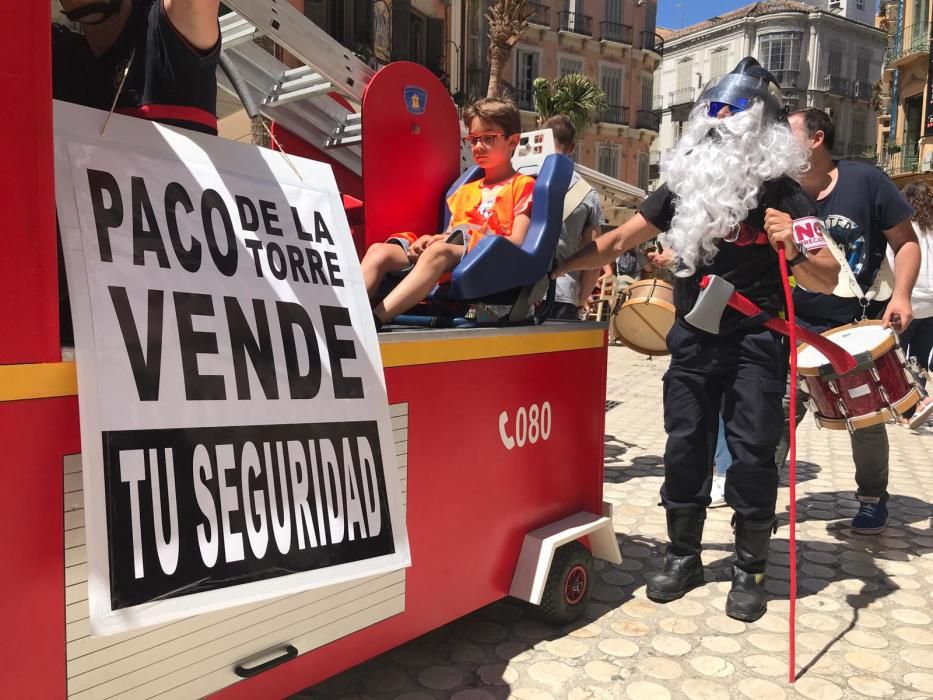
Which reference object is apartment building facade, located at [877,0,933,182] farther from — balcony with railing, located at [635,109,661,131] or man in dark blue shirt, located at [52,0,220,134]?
man in dark blue shirt, located at [52,0,220,134]

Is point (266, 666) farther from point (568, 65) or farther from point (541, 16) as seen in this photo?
point (568, 65)

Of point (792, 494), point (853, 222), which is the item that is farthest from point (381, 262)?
point (853, 222)

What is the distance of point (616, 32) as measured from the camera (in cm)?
3472

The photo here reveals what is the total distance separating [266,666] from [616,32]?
37106 millimetres

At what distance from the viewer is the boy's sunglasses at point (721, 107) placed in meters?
2.67

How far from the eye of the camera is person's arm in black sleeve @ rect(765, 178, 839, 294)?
2.47 meters

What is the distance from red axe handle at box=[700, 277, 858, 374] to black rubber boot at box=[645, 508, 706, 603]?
750 mm

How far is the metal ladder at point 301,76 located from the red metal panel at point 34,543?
5.40ft

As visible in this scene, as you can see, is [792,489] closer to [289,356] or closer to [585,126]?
[289,356]

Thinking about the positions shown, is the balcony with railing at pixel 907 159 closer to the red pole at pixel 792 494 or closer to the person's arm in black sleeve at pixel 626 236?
the person's arm in black sleeve at pixel 626 236

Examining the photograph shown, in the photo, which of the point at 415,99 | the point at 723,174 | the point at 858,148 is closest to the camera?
the point at 723,174

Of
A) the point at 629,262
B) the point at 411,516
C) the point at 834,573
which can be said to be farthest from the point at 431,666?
the point at 629,262

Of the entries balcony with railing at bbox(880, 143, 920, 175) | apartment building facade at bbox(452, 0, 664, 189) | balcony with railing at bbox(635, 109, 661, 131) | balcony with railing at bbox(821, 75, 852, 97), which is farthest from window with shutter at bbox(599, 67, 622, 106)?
balcony with railing at bbox(821, 75, 852, 97)

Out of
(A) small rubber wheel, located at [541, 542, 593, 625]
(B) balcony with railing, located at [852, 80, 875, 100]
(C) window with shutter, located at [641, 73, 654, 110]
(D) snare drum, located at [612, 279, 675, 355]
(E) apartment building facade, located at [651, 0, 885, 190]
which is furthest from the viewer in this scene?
(B) balcony with railing, located at [852, 80, 875, 100]
